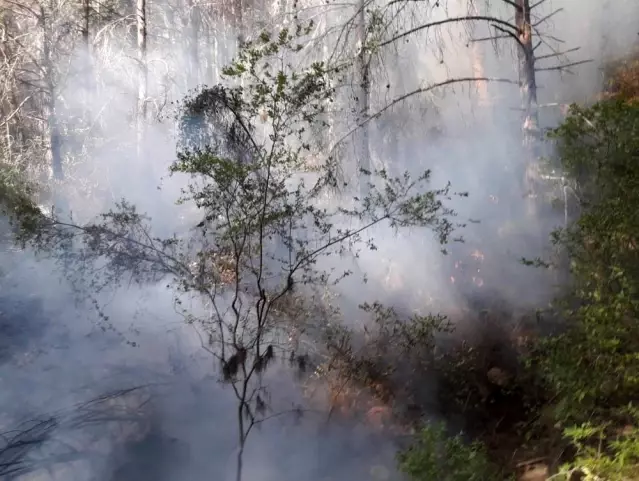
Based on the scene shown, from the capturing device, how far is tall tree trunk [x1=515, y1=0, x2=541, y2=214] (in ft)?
18.7

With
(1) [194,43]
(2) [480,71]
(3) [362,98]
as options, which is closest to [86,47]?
(1) [194,43]

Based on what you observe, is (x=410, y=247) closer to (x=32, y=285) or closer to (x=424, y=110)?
(x=424, y=110)

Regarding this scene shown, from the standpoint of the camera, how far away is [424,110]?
1082 cm

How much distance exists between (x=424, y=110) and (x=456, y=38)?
69.9 inches

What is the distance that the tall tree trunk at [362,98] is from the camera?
6.03 m

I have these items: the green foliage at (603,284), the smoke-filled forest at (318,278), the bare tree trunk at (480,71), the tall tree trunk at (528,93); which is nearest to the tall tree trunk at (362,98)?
the smoke-filled forest at (318,278)

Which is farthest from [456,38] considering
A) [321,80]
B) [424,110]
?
[321,80]

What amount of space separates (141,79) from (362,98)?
478cm

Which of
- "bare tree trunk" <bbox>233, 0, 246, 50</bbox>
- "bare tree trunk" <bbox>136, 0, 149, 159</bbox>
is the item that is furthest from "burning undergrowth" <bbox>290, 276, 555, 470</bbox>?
"bare tree trunk" <bbox>233, 0, 246, 50</bbox>

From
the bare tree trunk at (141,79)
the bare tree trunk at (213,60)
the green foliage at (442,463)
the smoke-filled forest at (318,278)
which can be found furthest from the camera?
the bare tree trunk at (213,60)

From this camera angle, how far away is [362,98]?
322 inches

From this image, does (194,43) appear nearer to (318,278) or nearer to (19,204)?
(19,204)

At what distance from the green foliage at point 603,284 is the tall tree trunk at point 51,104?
29.8ft

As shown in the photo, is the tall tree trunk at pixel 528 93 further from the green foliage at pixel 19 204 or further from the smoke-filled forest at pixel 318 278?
the green foliage at pixel 19 204
